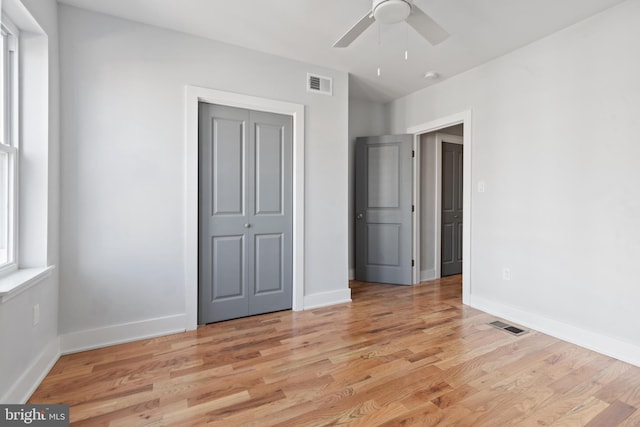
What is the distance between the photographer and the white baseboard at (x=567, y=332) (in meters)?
2.20

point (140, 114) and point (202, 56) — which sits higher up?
point (202, 56)

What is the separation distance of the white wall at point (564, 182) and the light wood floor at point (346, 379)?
13.9 inches

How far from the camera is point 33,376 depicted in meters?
1.83

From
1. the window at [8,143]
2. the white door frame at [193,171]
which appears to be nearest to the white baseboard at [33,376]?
the window at [8,143]

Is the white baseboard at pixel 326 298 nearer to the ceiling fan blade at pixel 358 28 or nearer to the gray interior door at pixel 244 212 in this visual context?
the gray interior door at pixel 244 212

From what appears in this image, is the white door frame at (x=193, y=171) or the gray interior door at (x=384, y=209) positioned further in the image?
the gray interior door at (x=384, y=209)

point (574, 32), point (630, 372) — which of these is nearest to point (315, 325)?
point (630, 372)

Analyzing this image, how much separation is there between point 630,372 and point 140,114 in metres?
4.06

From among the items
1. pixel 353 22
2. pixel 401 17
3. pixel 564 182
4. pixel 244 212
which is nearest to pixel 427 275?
pixel 564 182

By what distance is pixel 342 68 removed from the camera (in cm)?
338

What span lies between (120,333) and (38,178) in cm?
130

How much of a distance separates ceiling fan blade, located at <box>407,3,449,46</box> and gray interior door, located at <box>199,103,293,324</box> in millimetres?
1582

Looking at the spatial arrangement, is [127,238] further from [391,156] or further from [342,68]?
[391,156]

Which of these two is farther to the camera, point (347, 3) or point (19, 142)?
point (347, 3)
